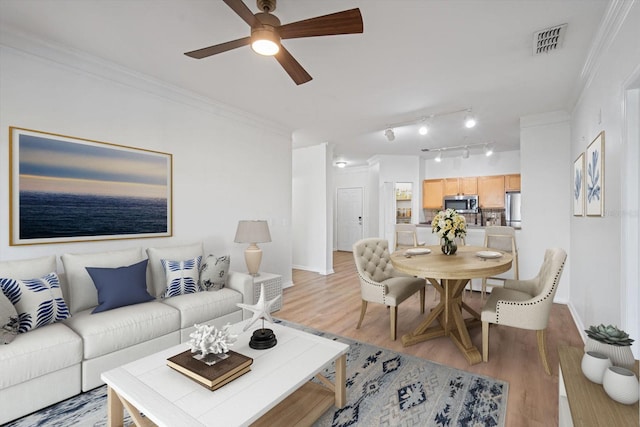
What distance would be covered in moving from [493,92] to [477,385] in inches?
120

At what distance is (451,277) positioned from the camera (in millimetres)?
2391

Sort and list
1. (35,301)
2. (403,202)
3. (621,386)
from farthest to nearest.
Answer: (403,202) < (35,301) < (621,386)

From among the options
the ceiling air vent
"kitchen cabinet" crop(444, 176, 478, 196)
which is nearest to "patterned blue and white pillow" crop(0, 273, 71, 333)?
the ceiling air vent

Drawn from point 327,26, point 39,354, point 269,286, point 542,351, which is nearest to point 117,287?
point 39,354

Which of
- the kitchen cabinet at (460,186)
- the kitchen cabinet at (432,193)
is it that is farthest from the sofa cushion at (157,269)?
the kitchen cabinet at (460,186)

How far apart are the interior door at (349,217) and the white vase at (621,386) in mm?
7734

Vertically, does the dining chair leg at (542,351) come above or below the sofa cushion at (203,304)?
below

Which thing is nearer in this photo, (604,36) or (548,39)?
(604,36)

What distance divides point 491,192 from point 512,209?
0.64 metres

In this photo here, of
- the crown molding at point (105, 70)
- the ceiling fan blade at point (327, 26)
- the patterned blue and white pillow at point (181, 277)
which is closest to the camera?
the ceiling fan blade at point (327, 26)

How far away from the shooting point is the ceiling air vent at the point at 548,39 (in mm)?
2254

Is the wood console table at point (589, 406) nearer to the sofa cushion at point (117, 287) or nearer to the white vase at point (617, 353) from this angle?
the white vase at point (617, 353)

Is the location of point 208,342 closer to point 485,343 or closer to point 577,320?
point 485,343

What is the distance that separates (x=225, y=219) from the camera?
4.00 m
